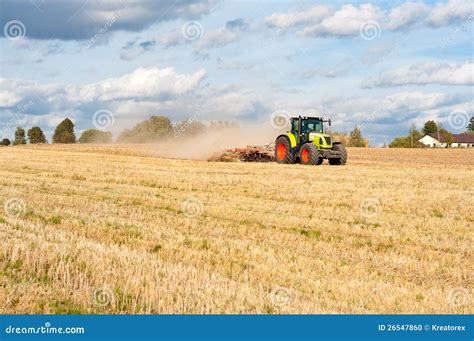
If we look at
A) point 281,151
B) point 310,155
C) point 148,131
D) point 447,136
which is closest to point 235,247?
point 310,155

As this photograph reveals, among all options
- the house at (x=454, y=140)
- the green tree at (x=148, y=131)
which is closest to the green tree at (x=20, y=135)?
Result: the green tree at (x=148, y=131)

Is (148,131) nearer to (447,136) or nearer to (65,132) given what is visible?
(65,132)

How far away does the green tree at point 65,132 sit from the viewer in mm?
82125

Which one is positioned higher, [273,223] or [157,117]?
[157,117]

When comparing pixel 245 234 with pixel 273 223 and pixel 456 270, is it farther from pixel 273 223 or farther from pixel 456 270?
pixel 456 270

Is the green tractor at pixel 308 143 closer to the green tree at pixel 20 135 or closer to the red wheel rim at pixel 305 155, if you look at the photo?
the red wheel rim at pixel 305 155

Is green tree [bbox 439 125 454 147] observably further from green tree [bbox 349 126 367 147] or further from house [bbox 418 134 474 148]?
green tree [bbox 349 126 367 147]

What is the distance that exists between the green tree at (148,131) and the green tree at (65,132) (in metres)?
22.3

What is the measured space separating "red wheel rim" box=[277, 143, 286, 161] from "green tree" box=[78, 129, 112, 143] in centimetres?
3832

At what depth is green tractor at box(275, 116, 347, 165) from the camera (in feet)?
97.8

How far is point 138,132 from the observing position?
60344 mm

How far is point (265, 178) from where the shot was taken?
72.3 ft
